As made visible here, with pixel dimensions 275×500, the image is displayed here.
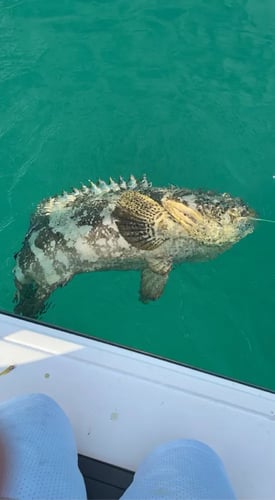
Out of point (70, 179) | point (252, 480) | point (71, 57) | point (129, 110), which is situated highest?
point (71, 57)

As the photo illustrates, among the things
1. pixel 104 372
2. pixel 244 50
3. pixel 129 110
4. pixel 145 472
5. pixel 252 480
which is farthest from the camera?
pixel 244 50

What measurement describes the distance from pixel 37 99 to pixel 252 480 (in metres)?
4.92

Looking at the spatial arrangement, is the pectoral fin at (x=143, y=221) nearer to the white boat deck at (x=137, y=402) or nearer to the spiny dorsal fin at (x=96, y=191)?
the spiny dorsal fin at (x=96, y=191)

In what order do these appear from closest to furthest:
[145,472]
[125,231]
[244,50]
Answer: [145,472] → [125,231] → [244,50]

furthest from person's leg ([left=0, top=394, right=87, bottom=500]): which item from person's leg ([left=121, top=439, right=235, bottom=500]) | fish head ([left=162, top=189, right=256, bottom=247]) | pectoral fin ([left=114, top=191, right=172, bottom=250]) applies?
fish head ([left=162, top=189, right=256, bottom=247])

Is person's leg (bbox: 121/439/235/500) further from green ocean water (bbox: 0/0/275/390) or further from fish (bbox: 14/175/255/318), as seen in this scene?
green ocean water (bbox: 0/0/275/390)

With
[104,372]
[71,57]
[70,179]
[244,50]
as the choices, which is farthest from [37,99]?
[104,372]

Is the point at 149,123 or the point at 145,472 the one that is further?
the point at 149,123

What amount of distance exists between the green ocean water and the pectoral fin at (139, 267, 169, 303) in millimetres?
457

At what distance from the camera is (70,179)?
570cm

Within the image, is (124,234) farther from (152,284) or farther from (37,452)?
(37,452)

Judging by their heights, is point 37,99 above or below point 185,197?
above

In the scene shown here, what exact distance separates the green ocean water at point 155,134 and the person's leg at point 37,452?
2369 millimetres

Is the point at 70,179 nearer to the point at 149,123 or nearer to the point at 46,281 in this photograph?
the point at 149,123
